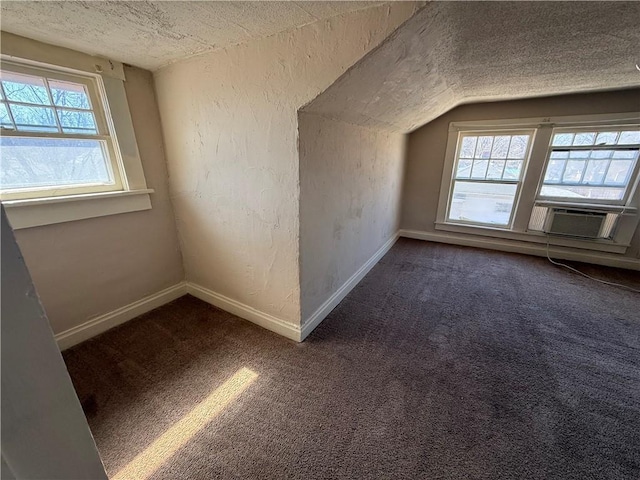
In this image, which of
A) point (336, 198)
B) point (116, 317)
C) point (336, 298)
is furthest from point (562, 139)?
point (116, 317)

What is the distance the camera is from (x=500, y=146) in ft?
11.4

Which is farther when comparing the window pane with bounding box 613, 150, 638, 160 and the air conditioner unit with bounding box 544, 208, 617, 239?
the air conditioner unit with bounding box 544, 208, 617, 239

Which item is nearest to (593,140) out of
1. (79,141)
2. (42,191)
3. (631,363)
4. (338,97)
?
(631,363)

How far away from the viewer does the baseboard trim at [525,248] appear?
3.11 m

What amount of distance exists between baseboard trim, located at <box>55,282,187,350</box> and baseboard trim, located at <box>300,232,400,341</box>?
133 cm

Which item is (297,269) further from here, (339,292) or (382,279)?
(382,279)

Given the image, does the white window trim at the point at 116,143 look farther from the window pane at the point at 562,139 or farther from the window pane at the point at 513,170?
the window pane at the point at 562,139

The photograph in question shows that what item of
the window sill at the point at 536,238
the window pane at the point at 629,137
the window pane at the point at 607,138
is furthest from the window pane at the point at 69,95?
the window pane at the point at 629,137

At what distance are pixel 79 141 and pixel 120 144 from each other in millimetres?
216

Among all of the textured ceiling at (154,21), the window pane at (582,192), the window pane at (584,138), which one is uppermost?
the textured ceiling at (154,21)

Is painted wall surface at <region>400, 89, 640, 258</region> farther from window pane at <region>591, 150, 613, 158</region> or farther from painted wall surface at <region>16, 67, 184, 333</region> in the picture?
painted wall surface at <region>16, 67, 184, 333</region>

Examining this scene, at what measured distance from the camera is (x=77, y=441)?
1.81 feet

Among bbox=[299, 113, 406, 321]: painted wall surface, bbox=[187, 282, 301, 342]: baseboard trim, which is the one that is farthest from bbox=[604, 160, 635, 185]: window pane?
bbox=[187, 282, 301, 342]: baseboard trim

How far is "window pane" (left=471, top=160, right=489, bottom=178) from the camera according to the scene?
11.8 feet
